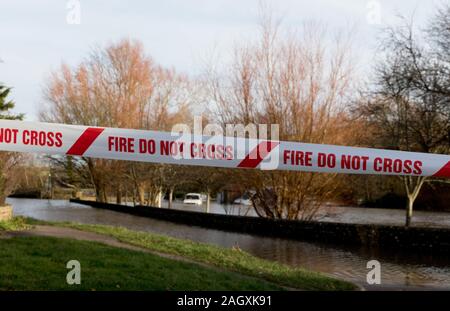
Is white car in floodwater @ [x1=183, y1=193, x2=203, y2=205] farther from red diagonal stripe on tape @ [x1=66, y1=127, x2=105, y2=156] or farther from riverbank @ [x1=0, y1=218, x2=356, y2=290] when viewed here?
red diagonal stripe on tape @ [x1=66, y1=127, x2=105, y2=156]

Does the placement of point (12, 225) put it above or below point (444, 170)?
below

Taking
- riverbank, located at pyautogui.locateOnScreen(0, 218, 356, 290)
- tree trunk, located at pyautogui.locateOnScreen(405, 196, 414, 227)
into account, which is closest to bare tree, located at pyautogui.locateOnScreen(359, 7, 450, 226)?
tree trunk, located at pyautogui.locateOnScreen(405, 196, 414, 227)

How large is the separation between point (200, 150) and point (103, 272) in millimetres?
3444

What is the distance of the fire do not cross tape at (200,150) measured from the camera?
5.16 metres

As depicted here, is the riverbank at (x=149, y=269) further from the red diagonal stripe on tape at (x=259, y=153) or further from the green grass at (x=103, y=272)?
the red diagonal stripe on tape at (x=259, y=153)

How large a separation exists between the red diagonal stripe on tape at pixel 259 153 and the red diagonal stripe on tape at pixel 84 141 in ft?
5.03

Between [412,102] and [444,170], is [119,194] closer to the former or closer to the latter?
[412,102]

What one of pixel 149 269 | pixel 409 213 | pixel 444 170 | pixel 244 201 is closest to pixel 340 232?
pixel 409 213

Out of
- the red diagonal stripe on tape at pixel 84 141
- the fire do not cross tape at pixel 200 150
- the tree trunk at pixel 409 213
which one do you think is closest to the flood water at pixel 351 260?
the fire do not cross tape at pixel 200 150

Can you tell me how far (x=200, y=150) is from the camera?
532cm

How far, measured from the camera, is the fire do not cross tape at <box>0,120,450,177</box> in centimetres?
516

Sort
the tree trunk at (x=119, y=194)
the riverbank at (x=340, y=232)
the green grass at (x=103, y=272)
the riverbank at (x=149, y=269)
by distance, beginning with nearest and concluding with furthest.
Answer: the green grass at (x=103, y=272), the riverbank at (x=149, y=269), the riverbank at (x=340, y=232), the tree trunk at (x=119, y=194)
